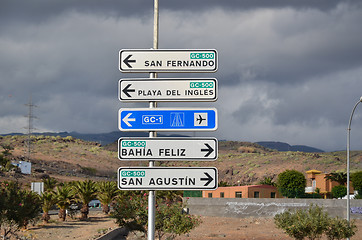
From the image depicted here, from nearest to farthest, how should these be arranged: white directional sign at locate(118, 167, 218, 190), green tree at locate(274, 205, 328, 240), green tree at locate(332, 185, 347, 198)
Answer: white directional sign at locate(118, 167, 218, 190)
green tree at locate(274, 205, 328, 240)
green tree at locate(332, 185, 347, 198)

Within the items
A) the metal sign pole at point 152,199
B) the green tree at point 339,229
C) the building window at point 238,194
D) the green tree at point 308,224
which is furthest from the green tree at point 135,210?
the building window at point 238,194

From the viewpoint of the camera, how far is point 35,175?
103688 mm

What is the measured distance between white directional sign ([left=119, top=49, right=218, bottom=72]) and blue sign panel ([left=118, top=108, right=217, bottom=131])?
87 cm

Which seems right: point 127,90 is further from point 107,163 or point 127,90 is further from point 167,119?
point 107,163

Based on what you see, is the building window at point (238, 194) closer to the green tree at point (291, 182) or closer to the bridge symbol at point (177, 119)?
the green tree at point (291, 182)

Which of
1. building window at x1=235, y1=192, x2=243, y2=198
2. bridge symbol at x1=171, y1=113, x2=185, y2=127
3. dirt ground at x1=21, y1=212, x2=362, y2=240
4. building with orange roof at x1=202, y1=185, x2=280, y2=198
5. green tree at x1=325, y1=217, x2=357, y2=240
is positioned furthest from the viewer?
building window at x1=235, y1=192, x2=243, y2=198

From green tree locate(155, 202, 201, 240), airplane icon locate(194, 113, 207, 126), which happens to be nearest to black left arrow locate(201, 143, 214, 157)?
airplane icon locate(194, 113, 207, 126)

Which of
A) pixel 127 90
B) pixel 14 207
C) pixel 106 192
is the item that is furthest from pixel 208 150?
pixel 106 192

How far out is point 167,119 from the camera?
9.38 metres

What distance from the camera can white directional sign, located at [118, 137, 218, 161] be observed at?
9242mm

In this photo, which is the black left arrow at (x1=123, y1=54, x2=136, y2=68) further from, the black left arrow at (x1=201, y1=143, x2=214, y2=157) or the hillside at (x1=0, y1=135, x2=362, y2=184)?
the hillside at (x1=0, y1=135, x2=362, y2=184)

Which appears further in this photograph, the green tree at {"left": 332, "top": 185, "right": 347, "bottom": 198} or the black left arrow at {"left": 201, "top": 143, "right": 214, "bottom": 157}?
the green tree at {"left": 332, "top": 185, "right": 347, "bottom": 198}

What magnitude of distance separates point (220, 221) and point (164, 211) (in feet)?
88.4

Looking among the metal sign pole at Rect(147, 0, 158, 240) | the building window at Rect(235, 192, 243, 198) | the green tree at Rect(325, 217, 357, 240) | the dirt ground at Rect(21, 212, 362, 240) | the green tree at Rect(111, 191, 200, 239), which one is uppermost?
the metal sign pole at Rect(147, 0, 158, 240)
